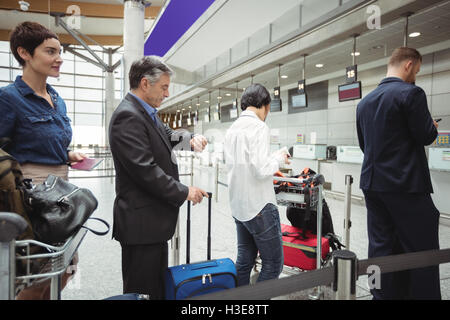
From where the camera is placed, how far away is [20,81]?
57.2 inches

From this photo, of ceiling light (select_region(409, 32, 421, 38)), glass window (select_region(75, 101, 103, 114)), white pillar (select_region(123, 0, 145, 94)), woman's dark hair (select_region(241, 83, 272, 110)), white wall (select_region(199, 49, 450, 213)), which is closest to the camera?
woman's dark hair (select_region(241, 83, 272, 110))

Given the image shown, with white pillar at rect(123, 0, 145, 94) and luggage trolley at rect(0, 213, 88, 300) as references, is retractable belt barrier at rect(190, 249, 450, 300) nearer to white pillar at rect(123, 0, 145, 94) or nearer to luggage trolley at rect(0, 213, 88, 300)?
luggage trolley at rect(0, 213, 88, 300)

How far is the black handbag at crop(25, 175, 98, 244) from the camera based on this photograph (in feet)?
3.31

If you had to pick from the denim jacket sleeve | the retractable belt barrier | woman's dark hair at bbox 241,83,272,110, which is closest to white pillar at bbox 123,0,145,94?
woman's dark hair at bbox 241,83,272,110

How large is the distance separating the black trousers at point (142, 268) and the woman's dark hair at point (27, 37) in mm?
1128

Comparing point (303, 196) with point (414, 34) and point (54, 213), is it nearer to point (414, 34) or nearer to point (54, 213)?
point (54, 213)

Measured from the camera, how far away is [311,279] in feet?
3.71

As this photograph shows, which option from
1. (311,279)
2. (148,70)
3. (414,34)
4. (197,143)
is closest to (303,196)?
(197,143)

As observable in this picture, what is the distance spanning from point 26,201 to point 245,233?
151 cm

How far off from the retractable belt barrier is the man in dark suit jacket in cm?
54

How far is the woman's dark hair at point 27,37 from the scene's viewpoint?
4.65 feet

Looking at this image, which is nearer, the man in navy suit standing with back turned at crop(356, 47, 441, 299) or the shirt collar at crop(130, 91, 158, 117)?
the shirt collar at crop(130, 91, 158, 117)
